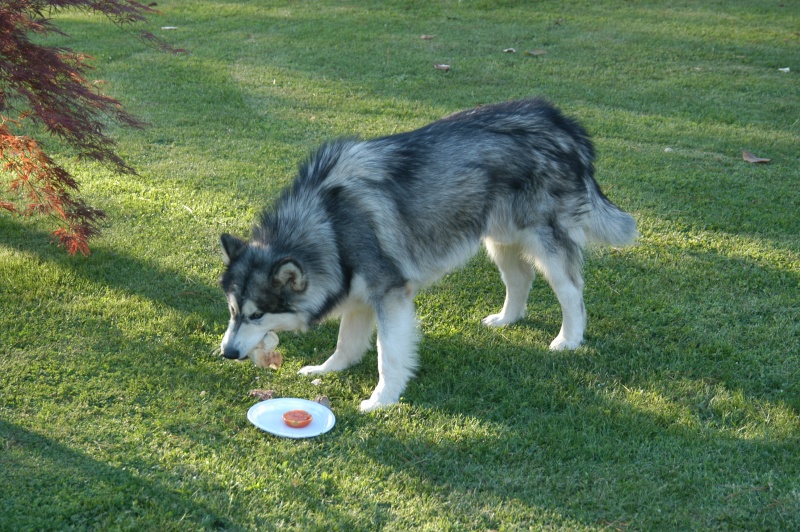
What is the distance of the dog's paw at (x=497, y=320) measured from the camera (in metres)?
6.29

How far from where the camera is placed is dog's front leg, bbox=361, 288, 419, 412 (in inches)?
204

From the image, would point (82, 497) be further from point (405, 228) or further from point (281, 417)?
point (405, 228)

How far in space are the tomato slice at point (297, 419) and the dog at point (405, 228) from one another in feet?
1.60

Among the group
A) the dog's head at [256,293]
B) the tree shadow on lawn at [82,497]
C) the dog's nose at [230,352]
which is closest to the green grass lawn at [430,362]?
the tree shadow on lawn at [82,497]

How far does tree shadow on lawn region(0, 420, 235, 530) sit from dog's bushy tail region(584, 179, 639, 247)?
11.1ft

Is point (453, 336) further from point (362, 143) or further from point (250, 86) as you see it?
point (250, 86)

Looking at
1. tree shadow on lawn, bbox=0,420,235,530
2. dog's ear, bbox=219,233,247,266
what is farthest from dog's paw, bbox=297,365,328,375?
tree shadow on lawn, bbox=0,420,235,530

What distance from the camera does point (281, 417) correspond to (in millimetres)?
4934

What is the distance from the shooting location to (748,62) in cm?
1316

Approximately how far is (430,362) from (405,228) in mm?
1043

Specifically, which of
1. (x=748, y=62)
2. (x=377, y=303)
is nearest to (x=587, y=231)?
(x=377, y=303)

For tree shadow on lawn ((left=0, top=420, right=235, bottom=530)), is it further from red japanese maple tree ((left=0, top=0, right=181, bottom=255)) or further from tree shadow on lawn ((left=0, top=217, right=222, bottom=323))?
red japanese maple tree ((left=0, top=0, right=181, bottom=255))

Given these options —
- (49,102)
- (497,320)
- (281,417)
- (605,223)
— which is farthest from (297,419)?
(49,102)

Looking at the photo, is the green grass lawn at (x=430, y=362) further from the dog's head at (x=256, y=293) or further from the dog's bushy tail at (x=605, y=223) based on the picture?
the dog's bushy tail at (x=605, y=223)
